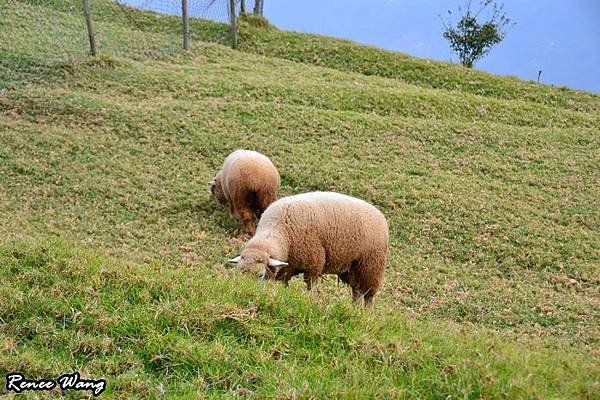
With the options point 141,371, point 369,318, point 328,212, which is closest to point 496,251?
point 328,212

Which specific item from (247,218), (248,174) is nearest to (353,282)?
(247,218)

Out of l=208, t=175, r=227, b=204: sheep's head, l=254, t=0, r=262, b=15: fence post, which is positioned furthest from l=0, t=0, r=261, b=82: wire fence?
l=208, t=175, r=227, b=204: sheep's head

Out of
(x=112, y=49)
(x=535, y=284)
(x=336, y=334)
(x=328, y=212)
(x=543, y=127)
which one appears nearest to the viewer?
(x=336, y=334)

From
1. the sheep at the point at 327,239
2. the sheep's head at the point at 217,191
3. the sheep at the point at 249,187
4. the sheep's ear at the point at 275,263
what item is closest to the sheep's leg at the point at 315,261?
the sheep at the point at 327,239

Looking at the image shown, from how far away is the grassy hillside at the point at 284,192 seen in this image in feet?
15.3

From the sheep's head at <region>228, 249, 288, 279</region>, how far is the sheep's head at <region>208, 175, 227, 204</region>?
5.69m

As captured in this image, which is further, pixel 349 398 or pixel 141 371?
pixel 141 371

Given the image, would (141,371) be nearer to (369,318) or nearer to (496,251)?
(369,318)

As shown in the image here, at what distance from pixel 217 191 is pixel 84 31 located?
598 inches

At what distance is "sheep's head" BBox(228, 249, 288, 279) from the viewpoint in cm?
723

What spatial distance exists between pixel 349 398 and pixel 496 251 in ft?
28.9

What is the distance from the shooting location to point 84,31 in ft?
81.3

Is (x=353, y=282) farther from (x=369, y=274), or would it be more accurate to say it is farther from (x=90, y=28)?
(x=90, y=28)

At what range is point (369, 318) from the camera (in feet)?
17.9
